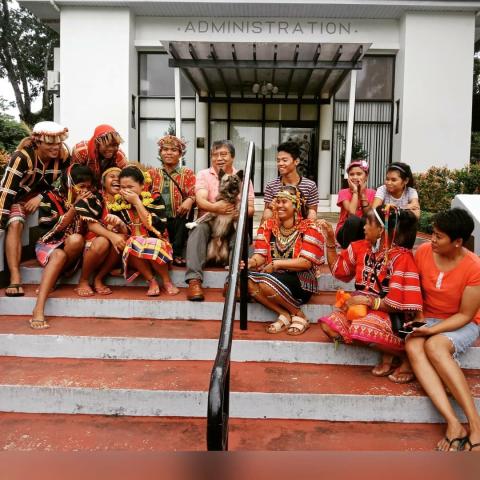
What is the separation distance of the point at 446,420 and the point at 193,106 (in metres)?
11.0

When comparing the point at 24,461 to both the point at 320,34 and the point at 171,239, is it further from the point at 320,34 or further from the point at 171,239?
the point at 320,34

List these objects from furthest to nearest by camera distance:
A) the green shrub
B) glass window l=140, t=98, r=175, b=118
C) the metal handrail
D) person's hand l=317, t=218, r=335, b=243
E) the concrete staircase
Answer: glass window l=140, t=98, r=175, b=118 → the green shrub → person's hand l=317, t=218, r=335, b=243 → the concrete staircase → the metal handrail

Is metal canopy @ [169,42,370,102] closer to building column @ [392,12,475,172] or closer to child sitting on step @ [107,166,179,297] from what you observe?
building column @ [392,12,475,172]

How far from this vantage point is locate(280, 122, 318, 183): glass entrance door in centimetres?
1286

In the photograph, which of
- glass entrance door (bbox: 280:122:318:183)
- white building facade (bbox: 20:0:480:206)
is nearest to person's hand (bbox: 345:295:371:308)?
white building facade (bbox: 20:0:480:206)

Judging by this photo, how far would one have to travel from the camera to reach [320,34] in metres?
11.7

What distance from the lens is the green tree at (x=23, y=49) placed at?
24.5m

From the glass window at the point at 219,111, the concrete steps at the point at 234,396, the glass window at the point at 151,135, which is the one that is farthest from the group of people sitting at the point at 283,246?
the glass window at the point at 219,111

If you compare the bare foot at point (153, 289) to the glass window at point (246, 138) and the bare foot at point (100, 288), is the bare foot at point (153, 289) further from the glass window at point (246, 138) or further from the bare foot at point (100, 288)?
the glass window at point (246, 138)

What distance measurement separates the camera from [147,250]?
4.23 meters

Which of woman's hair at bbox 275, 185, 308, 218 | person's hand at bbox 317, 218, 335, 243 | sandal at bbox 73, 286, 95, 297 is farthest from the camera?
sandal at bbox 73, 286, 95, 297

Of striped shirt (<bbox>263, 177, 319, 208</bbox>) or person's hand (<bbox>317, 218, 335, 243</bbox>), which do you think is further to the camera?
striped shirt (<bbox>263, 177, 319, 208</bbox>)

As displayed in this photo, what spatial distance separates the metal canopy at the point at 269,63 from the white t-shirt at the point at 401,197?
4.79 metres

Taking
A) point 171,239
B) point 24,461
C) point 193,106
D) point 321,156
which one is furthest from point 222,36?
point 24,461
